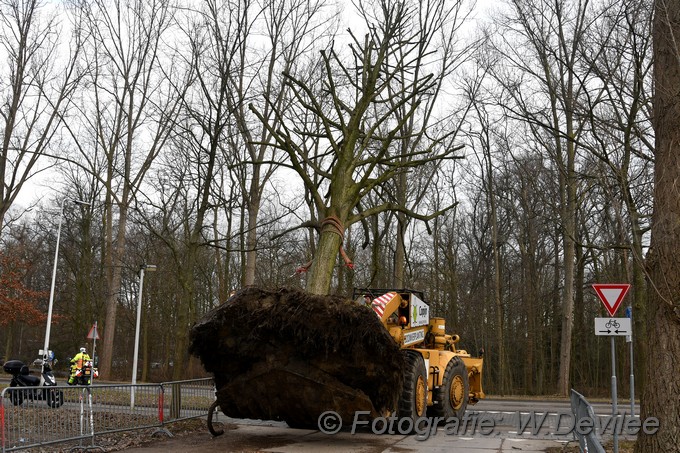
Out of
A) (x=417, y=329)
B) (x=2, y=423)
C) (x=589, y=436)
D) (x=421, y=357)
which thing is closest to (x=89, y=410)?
(x=2, y=423)

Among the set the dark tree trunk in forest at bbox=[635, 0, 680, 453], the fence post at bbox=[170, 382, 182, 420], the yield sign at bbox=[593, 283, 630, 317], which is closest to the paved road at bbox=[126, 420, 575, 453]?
the fence post at bbox=[170, 382, 182, 420]

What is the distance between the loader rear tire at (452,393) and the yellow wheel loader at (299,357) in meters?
1.93

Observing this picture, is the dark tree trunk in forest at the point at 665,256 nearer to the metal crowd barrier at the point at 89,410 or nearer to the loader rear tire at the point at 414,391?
the loader rear tire at the point at 414,391

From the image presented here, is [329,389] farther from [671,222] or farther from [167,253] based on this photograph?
[167,253]

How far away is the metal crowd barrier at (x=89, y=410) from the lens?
1011 centimetres

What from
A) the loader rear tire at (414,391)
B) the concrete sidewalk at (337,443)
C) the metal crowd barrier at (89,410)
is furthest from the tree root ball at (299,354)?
the metal crowd barrier at (89,410)

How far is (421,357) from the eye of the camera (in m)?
12.6

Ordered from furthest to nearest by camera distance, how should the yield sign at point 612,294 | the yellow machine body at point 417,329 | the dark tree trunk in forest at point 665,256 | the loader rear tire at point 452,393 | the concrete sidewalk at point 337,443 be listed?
the loader rear tire at point 452,393 < the yield sign at point 612,294 < the yellow machine body at point 417,329 < the concrete sidewalk at point 337,443 < the dark tree trunk in forest at point 665,256

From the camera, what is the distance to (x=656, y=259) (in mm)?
8602

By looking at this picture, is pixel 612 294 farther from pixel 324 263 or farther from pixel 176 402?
pixel 176 402

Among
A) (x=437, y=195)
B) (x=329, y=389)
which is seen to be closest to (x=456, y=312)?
(x=437, y=195)

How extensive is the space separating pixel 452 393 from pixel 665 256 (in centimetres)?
673

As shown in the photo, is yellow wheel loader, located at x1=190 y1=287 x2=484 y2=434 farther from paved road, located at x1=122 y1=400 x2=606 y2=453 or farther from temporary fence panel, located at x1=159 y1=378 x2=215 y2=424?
temporary fence panel, located at x1=159 y1=378 x2=215 y2=424

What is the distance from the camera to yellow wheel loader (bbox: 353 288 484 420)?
473 inches
